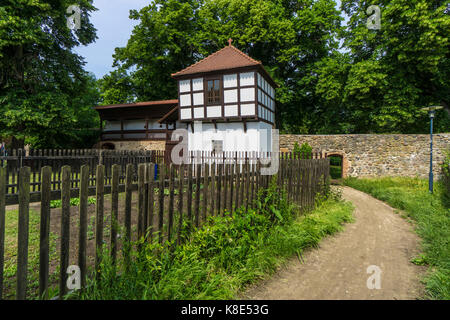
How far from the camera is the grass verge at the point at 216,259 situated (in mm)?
2160

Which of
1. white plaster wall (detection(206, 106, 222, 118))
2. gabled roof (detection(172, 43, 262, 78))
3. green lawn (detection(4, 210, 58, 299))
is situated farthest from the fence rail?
gabled roof (detection(172, 43, 262, 78))

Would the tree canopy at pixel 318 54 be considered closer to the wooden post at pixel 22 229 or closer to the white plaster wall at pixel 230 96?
the white plaster wall at pixel 230 96

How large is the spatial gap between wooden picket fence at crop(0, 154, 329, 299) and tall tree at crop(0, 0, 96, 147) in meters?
12.5

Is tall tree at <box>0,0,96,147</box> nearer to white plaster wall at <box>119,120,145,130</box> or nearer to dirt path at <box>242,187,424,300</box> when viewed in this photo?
white plaster wall at <box>119,120,145,130</box>

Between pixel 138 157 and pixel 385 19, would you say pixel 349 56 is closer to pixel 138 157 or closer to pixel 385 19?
pixel 385 19

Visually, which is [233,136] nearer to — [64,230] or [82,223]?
[82,223]

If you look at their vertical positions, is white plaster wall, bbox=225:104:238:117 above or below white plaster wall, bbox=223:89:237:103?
below

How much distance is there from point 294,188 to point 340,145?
11.9m

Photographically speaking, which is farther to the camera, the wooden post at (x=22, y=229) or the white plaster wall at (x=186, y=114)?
the white plaster wall at (x=186, y=114)

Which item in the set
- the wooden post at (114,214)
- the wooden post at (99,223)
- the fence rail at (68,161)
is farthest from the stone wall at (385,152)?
the wooden post at (99,223)

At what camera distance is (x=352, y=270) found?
10.9 feet

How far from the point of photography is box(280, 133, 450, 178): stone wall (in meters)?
13.8

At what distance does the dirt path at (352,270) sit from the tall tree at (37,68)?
16.4 metres
